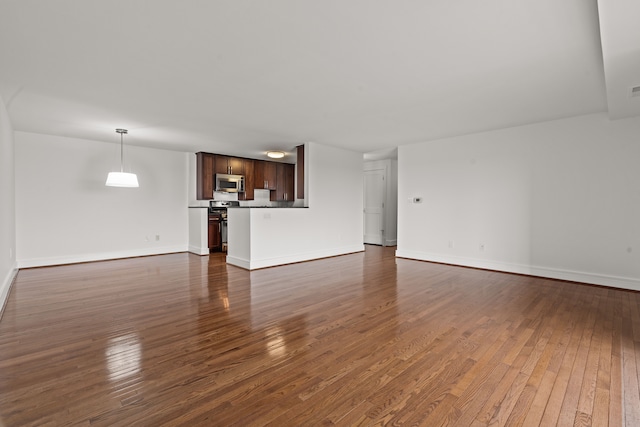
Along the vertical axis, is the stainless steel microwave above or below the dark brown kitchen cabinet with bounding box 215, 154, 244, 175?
below

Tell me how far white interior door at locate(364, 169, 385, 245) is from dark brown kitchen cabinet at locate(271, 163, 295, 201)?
2.23 metres

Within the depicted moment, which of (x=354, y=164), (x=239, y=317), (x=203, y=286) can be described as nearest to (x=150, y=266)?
(x=203, y=286)

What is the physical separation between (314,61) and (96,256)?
6008mm

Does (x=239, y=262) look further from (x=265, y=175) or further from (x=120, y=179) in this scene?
(x=265, y=175)

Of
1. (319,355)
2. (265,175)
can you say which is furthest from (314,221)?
(319,355)

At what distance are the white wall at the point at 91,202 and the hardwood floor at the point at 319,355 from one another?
67.5 inches

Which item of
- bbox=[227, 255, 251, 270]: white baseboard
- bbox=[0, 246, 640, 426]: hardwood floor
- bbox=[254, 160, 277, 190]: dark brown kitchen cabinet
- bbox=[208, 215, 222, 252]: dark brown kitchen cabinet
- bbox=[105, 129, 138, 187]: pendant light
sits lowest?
bbox=[0, 246, 640, 426]: hardwood floor

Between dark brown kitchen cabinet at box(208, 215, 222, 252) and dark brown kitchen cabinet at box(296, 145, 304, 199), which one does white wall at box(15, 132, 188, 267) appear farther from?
dark brown kitchen cabinet at box(296, 145, 304, 199)

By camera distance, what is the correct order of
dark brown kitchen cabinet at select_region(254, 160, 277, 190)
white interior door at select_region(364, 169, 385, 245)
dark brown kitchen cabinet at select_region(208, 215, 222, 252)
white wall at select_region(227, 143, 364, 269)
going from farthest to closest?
1. white interior door at select_region(364, 169, 385, 245)
2. dark brown kitchen cabinet at select_region(254, 160, 277, 190)
3. dark brown kitchen cabinet at select_region(208, 215, 222, 252)
4. white wall at select_region(227, 143, 364, 269)

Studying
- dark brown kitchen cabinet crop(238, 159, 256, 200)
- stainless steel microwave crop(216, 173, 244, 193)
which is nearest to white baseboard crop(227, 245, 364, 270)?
stainless steel microwave crop(216, 173, 244, 193)

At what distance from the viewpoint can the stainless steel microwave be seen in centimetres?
753

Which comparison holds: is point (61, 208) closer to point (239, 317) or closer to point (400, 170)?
point (239, 317)

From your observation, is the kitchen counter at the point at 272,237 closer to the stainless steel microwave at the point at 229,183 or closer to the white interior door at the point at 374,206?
the stainless steel microwave at the point at 229,183

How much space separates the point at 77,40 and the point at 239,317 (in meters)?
2.72
